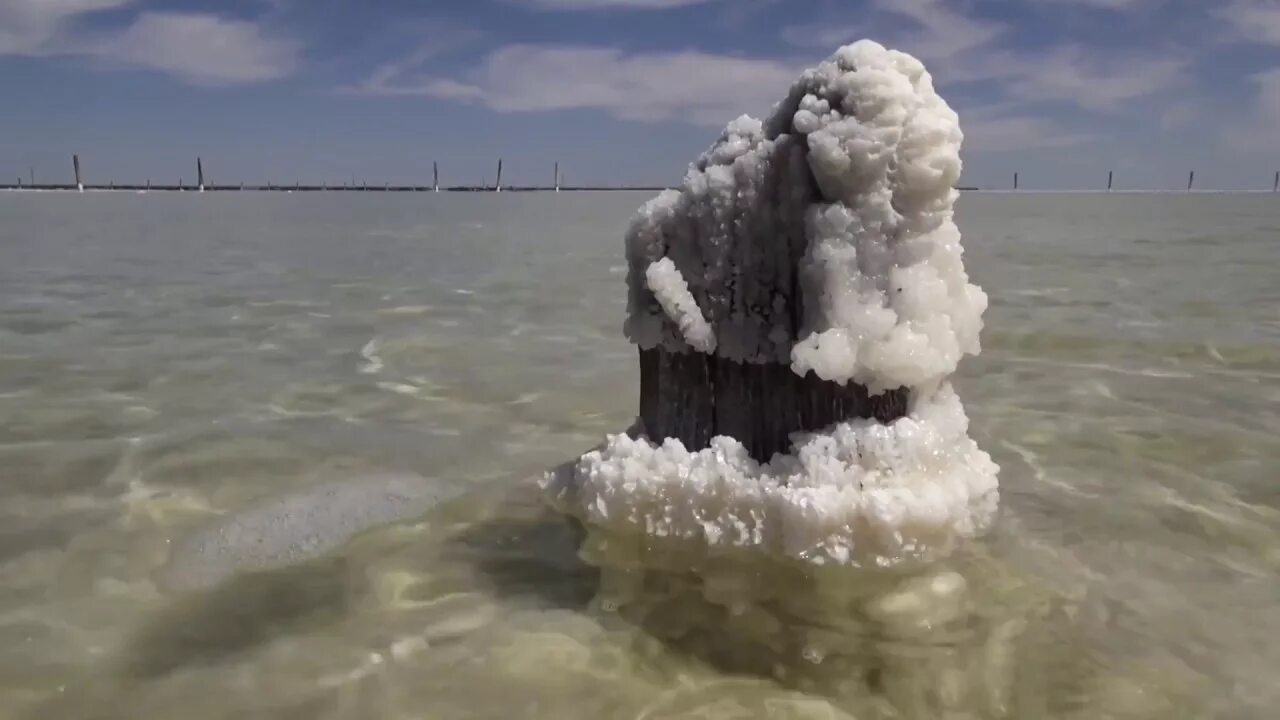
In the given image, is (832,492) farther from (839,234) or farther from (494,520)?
(494,520)

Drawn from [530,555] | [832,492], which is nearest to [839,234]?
[832,492]

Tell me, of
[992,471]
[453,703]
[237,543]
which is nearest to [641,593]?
[453,703]

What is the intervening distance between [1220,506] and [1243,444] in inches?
36.9

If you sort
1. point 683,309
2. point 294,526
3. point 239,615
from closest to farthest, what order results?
point 239,615 → point 683,309 → point 294,526

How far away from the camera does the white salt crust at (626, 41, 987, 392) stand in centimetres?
267

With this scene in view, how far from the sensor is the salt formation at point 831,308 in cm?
269

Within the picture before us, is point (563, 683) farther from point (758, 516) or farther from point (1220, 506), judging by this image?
point (1220, 506)

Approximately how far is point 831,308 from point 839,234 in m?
0.21

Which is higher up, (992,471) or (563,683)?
(992,471)

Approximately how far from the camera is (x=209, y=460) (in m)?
4.07

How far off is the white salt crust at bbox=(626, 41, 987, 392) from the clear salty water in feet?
2.59

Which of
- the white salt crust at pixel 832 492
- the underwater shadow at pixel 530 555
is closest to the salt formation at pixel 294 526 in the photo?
the underwater shadow at pixel 530 555

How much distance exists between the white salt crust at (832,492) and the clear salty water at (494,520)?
0.28 meters

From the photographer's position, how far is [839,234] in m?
2.71
